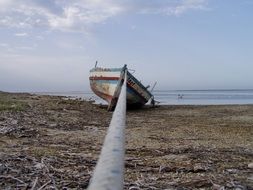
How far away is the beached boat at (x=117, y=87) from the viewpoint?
19.0 m

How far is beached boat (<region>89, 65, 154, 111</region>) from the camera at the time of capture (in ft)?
62.2

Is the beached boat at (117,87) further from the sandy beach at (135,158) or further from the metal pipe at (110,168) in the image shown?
the metal pipe at (110,168)

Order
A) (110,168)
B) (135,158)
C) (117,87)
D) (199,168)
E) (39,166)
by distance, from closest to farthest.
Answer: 1. (110,168)
2. (39,166)
3. (199,168)
4. (135,158)
5. (117,87)

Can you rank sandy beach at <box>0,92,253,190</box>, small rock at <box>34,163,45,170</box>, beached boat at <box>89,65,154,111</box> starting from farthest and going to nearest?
beached boat at <box>89,65,154,111</box>, small rock at <box>34,163,45,170</box>, sandy beach at <box>0,92,253,190</box>

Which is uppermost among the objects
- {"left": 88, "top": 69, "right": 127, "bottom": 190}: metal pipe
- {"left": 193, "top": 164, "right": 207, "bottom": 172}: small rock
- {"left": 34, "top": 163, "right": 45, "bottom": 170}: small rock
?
{"left": 88, "top": 69, "right": 127, "bottom": 190}: metal pipe

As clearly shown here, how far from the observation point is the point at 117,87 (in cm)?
1900

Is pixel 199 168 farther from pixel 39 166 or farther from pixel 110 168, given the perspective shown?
pixel 110 168

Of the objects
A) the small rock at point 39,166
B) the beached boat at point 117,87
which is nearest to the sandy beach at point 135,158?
the small rock at point 39,166

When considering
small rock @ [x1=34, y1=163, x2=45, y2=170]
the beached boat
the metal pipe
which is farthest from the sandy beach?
the beached boat

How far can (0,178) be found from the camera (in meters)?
4.34

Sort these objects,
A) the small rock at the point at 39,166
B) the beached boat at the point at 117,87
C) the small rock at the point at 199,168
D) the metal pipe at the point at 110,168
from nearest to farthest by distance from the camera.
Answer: the metal pipe at the point at 110,168, the small rock at the point at 39,166, the small rock at the point at 199,168, the beached boat at the point at 117,87

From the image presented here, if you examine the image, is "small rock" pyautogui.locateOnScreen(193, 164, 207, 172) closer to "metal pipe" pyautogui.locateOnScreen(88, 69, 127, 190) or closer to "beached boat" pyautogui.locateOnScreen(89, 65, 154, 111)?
"metal pipe" pyautogui.locateOnScreen(88, 69, 127, 190)

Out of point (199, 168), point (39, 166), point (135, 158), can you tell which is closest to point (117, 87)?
point (135, 158)

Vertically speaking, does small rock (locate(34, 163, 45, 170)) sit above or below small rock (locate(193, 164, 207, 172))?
above
